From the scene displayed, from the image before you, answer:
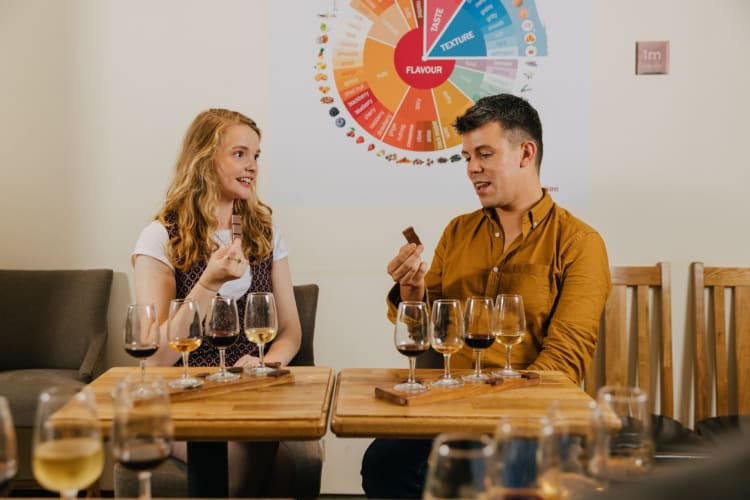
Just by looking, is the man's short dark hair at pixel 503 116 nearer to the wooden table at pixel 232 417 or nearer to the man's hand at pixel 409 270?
the man's hand at pixel 409 270

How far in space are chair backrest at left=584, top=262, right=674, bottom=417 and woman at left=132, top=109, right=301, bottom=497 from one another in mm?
1366

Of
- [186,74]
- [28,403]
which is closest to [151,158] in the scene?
[186,74]

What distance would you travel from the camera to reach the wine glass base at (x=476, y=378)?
183 centimetres

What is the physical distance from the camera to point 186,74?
3297 mm

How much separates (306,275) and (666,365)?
1.57 metres

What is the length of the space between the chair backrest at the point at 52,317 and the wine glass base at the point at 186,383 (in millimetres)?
1513

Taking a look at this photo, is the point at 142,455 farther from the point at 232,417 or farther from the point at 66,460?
the point at 232,417

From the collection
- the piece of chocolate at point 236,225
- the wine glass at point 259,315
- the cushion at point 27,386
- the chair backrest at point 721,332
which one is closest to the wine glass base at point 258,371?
the wine glass at point 259,315

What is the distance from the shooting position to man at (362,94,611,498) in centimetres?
221

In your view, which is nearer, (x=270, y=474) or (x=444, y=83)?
(x=270, y=474)

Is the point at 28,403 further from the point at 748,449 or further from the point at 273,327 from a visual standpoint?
the point at 748,449

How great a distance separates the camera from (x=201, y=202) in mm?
2559

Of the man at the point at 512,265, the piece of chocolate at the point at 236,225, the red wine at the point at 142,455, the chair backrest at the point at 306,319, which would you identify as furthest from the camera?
the chair backrest at the point at 306,319

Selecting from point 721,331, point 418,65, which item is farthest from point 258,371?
point 721,331
